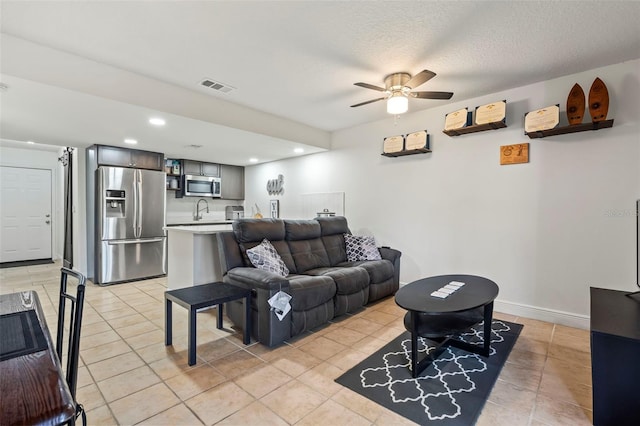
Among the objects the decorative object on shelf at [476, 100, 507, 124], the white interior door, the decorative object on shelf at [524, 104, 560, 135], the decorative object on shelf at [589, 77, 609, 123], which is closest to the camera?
the decorative object on shelf at [589, 77, 609, 123]

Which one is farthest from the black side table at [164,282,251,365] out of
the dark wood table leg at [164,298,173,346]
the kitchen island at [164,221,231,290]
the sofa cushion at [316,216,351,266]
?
the sofa cushion at [316,216,351,266]

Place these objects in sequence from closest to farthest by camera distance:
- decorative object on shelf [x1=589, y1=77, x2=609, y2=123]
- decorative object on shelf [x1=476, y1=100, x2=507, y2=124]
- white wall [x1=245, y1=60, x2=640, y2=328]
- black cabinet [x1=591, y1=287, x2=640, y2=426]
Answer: black cabinet [x1=591, y1=287, x2=640, y2=426], decorative object on shelf [x1=589, y1=77, x2=609, y2=123], white wall [x1=245, y1=60, x2=640, y2=328], decorative object on shelf [x1=476, y1=100, x2=507, y2=124]

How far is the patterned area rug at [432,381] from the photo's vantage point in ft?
6.02

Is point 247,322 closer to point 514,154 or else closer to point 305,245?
point 305,245

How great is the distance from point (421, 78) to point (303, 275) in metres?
2.26

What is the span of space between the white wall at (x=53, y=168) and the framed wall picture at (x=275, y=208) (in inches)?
171

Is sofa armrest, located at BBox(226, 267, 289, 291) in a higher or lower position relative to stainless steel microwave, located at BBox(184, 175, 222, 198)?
lower

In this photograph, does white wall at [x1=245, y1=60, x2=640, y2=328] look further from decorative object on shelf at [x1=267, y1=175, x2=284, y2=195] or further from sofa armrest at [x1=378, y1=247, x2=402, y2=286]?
decorative object on shelf at [x1=267, y1=175, x2=284, y2=195]

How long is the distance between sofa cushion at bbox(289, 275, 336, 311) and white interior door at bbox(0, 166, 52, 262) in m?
6.73

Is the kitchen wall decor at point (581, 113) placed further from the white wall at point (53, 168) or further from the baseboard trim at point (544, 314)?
the white wall at point (53, 168)

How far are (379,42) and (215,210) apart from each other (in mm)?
5743

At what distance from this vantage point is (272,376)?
2209 millimetres

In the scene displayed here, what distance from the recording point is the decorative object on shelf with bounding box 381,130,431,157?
3.99m

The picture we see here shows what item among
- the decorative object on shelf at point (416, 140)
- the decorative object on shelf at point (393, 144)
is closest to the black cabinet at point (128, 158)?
the decorative object on shelf at point (393, 144)
